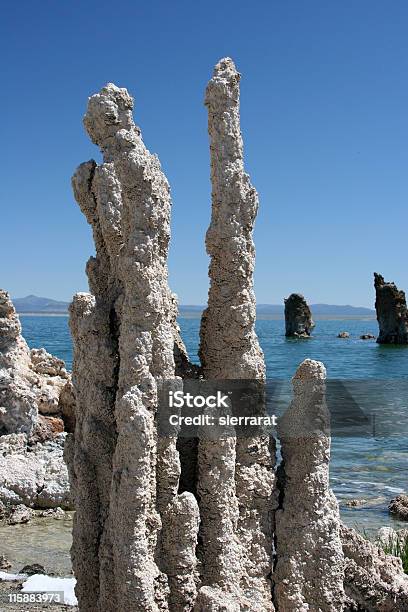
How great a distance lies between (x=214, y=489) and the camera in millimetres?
4363

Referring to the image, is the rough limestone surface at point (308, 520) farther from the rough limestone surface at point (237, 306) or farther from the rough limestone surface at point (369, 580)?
the rough limestone surface at point (369, 580)

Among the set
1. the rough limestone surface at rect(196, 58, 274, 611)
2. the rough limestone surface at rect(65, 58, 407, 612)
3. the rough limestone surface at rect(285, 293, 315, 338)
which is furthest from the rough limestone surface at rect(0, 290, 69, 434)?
the rough limestone surface at rect(285, 293, 315, 338)

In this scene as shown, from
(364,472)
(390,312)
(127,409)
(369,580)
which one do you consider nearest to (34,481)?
Result: (369,580)

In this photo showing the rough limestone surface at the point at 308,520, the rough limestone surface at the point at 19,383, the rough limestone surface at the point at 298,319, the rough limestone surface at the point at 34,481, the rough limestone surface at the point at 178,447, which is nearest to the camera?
the rough limestone surface at the point at 178,447

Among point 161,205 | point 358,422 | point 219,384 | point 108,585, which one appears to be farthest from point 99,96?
point 358,422

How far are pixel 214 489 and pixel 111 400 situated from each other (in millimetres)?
743

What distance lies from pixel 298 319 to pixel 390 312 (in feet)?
45.4

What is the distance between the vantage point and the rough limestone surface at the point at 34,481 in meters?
8.88

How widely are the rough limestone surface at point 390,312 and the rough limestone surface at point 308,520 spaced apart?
190 ft

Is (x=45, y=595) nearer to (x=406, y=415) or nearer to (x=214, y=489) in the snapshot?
(x=214, y=489)

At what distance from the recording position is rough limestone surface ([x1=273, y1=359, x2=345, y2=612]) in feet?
15.0

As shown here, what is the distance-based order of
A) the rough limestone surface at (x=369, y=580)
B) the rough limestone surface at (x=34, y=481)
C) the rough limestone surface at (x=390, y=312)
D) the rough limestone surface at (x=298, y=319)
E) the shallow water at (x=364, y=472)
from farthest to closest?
the rough limestone surface at (x=298, y=319) < the rough limestone surface at (x=390, y=312) < the rough limestone surface at (x=34, y=481) < the shallow water at (x=364, y=472) < the rough limestone surface at (x=369, y=580)

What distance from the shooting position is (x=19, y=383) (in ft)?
33.7

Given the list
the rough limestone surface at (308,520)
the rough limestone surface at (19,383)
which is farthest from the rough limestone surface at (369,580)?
the rough limestone surface at (19,383)
